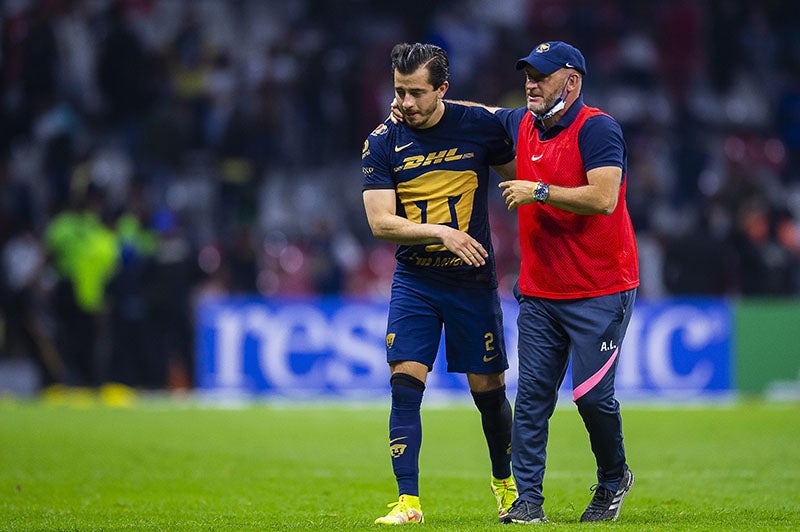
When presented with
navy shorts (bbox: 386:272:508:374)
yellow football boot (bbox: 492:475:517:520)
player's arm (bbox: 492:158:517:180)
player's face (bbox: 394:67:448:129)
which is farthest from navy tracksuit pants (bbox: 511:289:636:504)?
player's face (bbox: 394:67:448:129)

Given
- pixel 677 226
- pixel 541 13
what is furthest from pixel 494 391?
pixel 541 13

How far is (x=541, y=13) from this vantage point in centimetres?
2311

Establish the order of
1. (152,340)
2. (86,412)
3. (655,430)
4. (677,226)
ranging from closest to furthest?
1. (655,430)
2. (86,412)
3. (152,340)
4. (677,226)

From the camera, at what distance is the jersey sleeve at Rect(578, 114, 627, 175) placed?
680cm

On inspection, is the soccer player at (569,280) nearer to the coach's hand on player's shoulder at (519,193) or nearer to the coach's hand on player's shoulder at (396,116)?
the coach's hand on player's shoulder at (519,193)

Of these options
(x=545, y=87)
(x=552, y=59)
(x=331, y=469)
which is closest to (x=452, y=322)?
(x=545, y=87)

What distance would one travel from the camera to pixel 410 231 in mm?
7012

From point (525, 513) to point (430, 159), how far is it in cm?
201

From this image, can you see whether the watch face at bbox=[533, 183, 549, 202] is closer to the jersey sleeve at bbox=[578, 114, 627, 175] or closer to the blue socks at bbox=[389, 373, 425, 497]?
the jersey sleeve at bbox=[578, 114, 627, 175]

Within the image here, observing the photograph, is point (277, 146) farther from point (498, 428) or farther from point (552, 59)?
point (552, 59)

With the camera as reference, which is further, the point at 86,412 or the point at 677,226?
the point at 677,226

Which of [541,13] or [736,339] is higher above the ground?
[541,13]

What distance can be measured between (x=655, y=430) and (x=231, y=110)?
1072cm

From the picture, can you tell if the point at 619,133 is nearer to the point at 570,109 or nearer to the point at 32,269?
the point at 570,109
